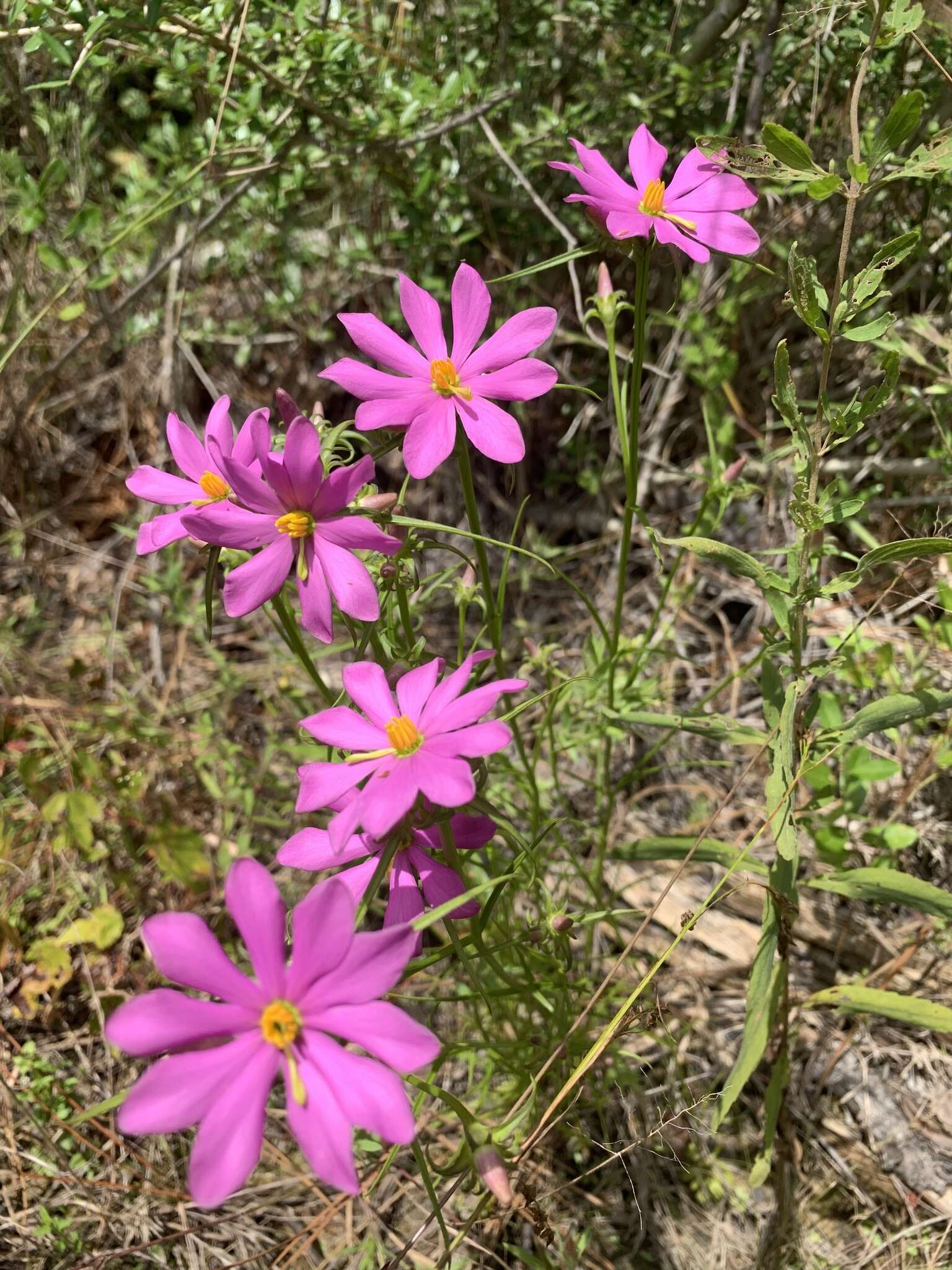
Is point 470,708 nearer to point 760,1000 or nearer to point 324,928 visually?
point 324,928

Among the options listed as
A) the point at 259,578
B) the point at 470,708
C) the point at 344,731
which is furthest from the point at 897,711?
the point at 259,578

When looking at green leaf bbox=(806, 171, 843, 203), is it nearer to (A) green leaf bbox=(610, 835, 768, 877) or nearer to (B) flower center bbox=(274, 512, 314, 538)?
(B) flower center bbox=(274, 512, 314, 538)

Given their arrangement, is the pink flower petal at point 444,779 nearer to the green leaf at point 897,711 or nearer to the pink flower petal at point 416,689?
the pink flower petal at point 416,689

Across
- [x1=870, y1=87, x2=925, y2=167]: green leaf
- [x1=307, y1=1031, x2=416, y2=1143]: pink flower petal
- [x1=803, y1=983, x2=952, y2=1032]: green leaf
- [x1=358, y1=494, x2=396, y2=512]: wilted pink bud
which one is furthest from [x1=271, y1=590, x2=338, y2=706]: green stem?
[x1=803, y1=983, x2=952, y2=1032]: green leaf

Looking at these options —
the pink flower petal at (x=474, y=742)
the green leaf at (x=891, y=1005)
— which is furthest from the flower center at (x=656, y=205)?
the green leaf at (x=891, y=1005)

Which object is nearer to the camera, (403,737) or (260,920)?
(260,920)

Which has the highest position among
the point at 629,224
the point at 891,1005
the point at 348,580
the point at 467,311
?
the point at 629,224

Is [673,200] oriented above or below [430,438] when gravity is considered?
above

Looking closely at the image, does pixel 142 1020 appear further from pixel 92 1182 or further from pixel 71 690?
pixel 71 690
